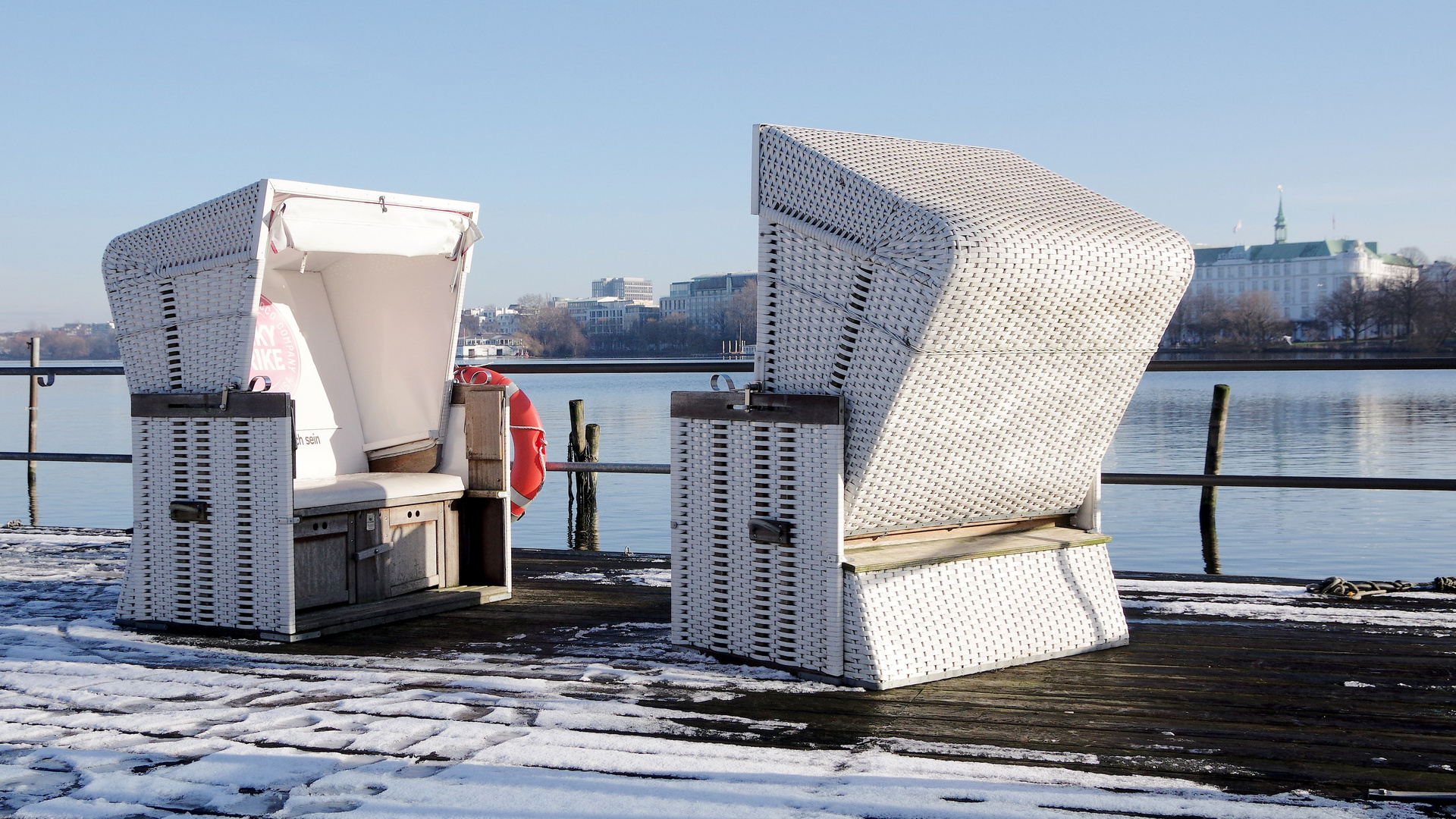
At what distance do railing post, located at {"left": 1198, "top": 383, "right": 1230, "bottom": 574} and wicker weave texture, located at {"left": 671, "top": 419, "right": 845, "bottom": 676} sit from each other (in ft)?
29.4

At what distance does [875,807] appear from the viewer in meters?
1.80

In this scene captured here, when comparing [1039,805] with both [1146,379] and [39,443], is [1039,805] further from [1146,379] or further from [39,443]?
[1146,379]

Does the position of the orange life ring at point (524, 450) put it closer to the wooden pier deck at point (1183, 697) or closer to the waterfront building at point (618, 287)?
the wooden pier deck at point (1183, 697)

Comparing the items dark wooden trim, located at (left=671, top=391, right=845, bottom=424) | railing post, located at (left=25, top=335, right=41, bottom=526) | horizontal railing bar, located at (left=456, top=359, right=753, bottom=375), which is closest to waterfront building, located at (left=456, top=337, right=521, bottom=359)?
horizontal railing bar, located at (left=456, top=359, right=753, bottom=375)

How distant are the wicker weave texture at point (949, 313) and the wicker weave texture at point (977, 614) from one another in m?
0.18

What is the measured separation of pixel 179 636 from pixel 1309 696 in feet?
9.49

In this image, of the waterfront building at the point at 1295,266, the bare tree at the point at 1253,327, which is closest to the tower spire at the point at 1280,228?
the waterfront building at the point at 1295,266

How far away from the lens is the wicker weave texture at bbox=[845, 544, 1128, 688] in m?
2.59

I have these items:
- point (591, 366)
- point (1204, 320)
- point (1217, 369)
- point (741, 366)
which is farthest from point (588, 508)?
point (1204, 320)

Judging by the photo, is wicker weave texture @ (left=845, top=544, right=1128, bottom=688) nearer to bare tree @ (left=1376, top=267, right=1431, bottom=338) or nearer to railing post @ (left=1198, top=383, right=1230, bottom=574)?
railing post @ (left=1198, top=383, right=1230, bottom=574)

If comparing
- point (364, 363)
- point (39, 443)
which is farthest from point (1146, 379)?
point (364, 363)

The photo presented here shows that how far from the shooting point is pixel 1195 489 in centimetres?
1678

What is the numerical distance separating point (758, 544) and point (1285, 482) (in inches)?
Result: 92.8

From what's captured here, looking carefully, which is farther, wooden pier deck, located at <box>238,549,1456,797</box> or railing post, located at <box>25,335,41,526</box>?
railing post, located at <box>25,335,41,526</box>
